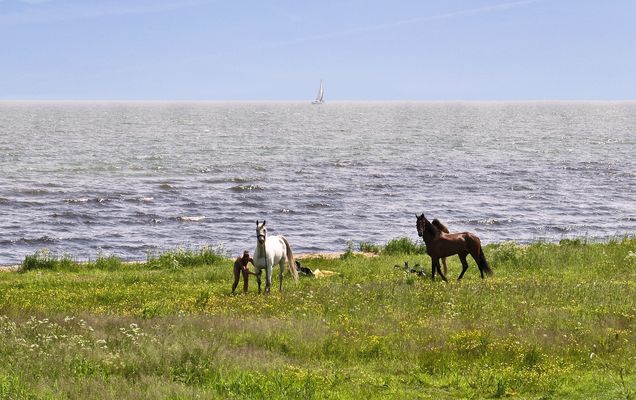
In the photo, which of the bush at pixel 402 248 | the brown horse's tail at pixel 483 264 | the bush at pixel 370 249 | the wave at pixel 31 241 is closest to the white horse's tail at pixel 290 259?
the brown horse's tail at pixel 483 264

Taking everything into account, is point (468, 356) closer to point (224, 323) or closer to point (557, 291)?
point (224, 323)

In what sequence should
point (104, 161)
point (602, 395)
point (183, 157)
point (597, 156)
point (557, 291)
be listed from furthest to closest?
1. point (597, 156)
2. point (183, 157)
3. point (104, 161)
4. point (557, 291)
5. point (602, 395)

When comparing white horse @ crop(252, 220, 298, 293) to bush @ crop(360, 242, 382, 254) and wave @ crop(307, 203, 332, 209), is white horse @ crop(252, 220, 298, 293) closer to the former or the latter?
bush @ crop(360, 242, 382, 254)

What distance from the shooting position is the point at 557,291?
21234mm

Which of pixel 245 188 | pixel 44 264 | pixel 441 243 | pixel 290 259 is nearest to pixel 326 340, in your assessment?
pixel 290 259

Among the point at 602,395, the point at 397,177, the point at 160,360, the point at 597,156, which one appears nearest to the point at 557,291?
the point at 602,395

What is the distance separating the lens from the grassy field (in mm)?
13086

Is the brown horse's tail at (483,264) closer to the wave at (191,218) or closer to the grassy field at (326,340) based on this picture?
the grassy field at (326,340)

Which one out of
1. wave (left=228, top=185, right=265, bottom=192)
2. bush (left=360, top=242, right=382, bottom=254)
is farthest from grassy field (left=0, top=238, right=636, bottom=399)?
wave (left=228, top=185, right=265, bottom=192)

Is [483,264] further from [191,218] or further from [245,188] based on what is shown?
[245,188]

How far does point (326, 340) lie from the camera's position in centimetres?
1598

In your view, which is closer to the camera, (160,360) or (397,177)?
(160,360)

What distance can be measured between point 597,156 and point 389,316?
9553cm

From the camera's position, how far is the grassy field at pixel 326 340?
42.9ft
